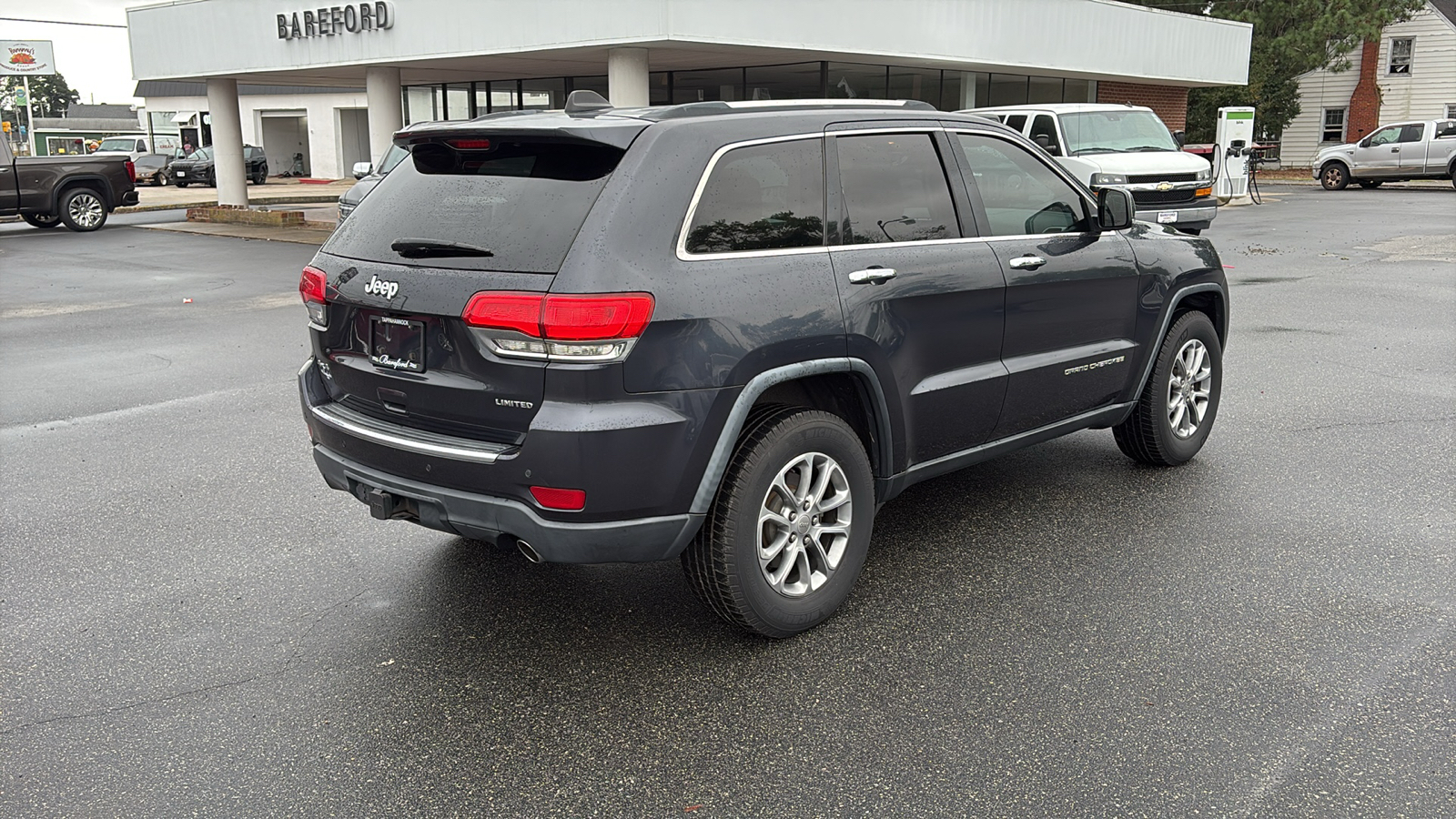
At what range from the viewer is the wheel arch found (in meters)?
3.72

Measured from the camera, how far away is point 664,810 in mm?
3074

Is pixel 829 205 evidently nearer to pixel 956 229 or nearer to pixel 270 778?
pixel 956 229

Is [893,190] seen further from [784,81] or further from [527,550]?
[784,81]

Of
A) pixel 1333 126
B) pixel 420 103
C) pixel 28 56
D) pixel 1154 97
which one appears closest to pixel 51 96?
pixel 28 56

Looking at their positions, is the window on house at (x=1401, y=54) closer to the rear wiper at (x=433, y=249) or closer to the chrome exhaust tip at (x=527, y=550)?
the rear wiper at (x=433, y=249)

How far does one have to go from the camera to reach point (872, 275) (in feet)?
13.6

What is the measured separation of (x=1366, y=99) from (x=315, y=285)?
172 ft

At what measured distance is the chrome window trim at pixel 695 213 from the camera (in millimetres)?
3713

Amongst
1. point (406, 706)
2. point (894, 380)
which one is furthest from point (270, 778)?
point (894, 380)

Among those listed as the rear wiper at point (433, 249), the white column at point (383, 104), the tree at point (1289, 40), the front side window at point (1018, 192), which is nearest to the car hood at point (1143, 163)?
the front side window at point (1018, 192)

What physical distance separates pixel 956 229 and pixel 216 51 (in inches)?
928

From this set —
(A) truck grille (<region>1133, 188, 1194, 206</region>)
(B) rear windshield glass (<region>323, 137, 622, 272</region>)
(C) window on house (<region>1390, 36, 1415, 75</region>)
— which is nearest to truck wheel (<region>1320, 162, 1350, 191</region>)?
(C) window on house (<region>1390, 36, 1415, 75</region>)

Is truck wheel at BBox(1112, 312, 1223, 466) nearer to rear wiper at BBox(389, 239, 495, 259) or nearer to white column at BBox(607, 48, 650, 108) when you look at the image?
rear wiper at BBox(389, 239, 495, 259)

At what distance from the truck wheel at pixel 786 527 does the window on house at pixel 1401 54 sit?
52.7 m
